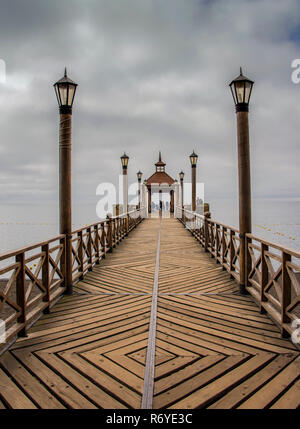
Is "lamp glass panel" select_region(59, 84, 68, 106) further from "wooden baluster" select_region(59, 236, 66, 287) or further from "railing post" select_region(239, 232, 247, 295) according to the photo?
"railing post" select_region(239, 232, 247, 295)

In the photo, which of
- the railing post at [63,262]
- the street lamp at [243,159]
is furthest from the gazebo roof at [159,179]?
the railing post at [63,262]

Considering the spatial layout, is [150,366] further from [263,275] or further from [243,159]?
[243,159]

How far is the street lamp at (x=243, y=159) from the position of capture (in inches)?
185

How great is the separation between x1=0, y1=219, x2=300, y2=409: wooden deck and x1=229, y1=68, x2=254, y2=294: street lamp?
76cm

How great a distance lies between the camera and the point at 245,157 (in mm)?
4727

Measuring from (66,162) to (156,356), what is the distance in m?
3.54

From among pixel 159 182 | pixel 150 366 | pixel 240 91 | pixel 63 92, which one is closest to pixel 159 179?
pixel 159 182

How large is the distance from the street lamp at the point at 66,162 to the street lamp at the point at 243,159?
9.69 ft

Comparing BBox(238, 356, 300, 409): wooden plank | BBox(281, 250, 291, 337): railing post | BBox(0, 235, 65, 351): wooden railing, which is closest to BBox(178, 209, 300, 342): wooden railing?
BBox(281, 250, 291, 337): railing post

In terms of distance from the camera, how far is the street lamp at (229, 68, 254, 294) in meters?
4.69

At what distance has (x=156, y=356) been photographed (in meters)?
2.68
